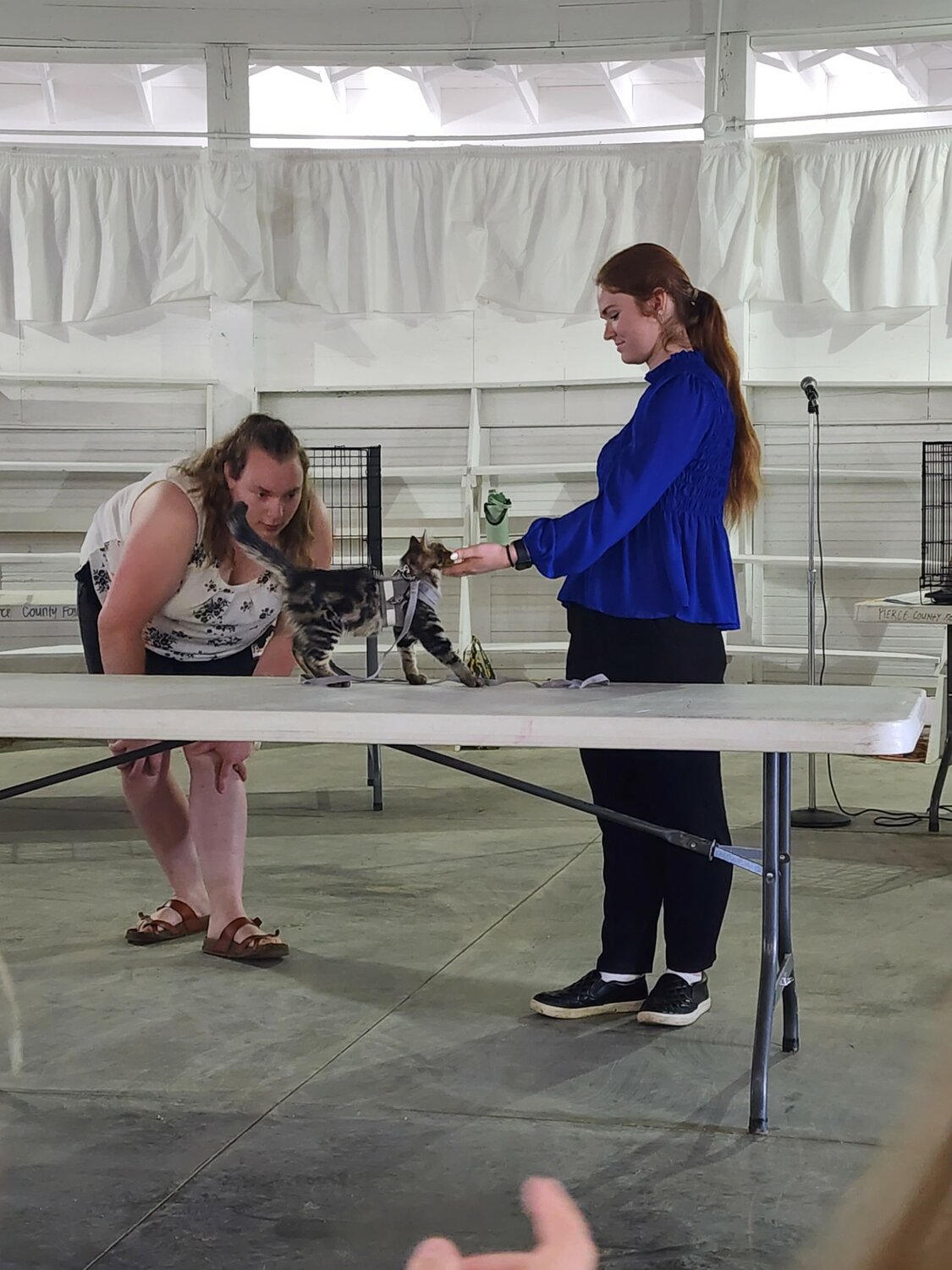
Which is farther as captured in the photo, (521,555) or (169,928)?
(169,928)

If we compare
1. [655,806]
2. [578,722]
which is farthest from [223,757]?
[578,722]

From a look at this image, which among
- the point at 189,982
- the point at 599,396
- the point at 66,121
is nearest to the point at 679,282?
the point at 189,982

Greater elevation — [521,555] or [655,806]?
[521,555]

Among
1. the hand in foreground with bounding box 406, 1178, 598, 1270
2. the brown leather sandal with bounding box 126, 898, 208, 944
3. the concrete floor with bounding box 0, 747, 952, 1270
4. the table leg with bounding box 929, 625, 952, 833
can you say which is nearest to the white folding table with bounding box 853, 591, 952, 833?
the table leg with bounding box 929, 625, 952, 833

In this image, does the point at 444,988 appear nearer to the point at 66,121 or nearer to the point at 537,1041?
the point at 537,1041

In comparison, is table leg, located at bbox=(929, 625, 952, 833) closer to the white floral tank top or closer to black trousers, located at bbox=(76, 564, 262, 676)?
black trousers, located at bbox=(76, 564, 262, 676)

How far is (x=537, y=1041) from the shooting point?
236cm

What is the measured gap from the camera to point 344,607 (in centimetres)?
227

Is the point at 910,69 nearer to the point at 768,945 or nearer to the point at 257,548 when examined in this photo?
the point at 257,548

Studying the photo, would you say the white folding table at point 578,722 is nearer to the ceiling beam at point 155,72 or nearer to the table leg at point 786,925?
the table leg at point 786,925

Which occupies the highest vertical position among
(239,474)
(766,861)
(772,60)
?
(772,60)

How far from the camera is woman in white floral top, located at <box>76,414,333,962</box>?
8.58 feet

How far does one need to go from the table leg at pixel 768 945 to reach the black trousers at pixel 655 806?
257mm

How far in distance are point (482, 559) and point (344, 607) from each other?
246mm
